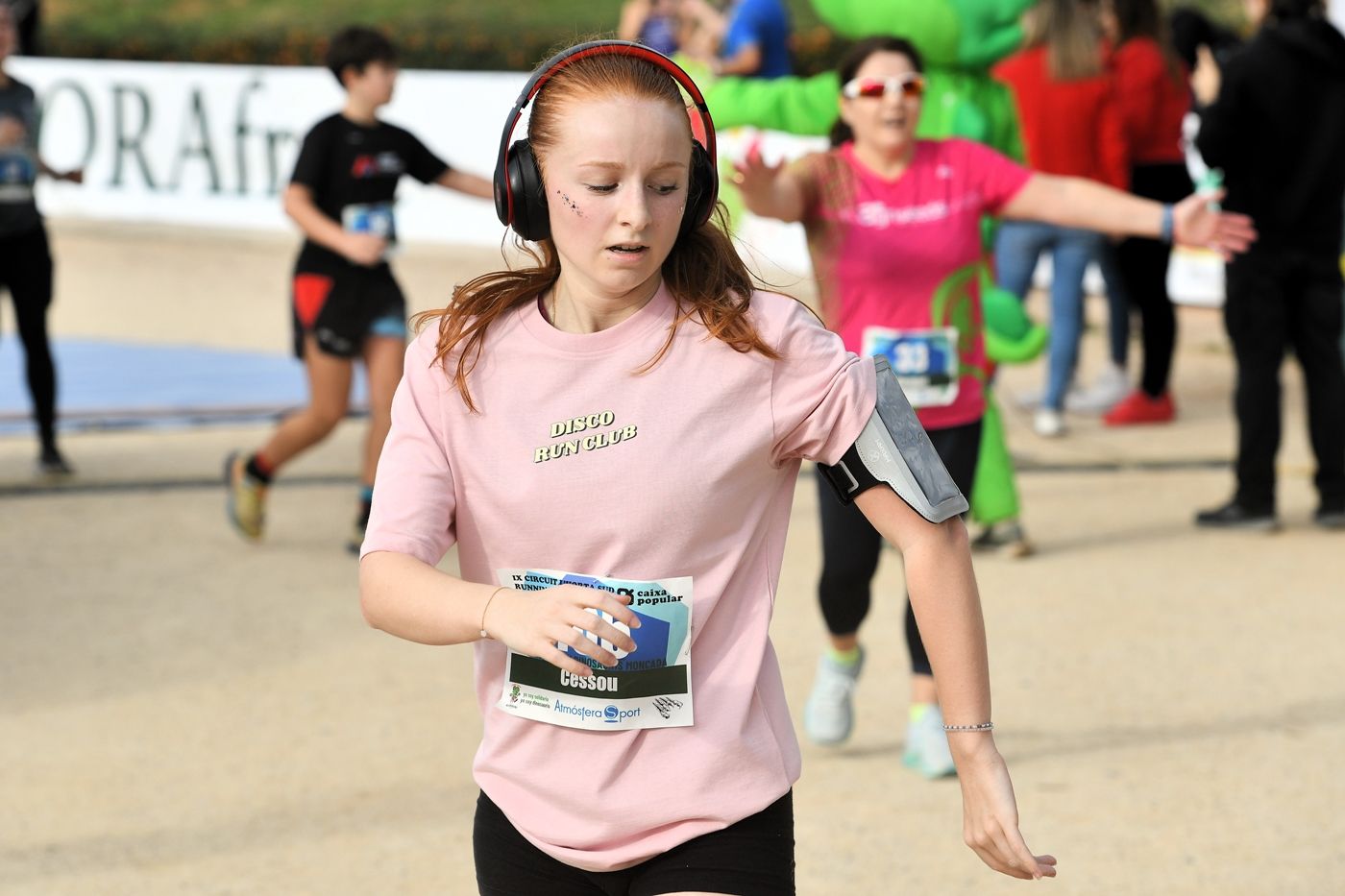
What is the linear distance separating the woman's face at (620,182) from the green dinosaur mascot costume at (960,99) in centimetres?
397

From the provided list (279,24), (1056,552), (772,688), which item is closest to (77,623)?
(1056,552)

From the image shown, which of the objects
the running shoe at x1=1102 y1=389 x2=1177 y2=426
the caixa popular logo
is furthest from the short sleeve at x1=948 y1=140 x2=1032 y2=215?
the running shoe at x1=1102 y1=389 x2=1177 y2=426

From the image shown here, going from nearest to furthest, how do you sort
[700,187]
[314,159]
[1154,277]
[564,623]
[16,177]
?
[564,623]
[700,187]
[314,159]
[16,177]
[1154,277]

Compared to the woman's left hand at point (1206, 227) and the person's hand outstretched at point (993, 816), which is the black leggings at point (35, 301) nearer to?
the woman's left hand at point (1206, 227)

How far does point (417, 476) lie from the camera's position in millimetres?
2209

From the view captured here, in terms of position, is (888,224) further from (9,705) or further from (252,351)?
(252,351)

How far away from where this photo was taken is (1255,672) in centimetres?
541

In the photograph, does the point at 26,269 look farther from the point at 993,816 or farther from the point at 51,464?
the point at 993,816

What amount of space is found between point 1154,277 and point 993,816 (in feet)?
24.7

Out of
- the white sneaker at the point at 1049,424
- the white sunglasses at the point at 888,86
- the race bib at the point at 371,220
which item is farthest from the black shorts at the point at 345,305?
the white sneaker at the point at 1049,424

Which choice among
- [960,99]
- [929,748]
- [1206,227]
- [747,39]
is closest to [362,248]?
[960,99]

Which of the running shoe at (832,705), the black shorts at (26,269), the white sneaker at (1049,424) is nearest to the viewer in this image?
the running shoe at (832,705)

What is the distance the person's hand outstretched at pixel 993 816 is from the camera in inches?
82.5

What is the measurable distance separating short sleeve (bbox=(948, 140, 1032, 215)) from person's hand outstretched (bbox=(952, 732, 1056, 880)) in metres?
2.69
